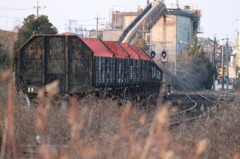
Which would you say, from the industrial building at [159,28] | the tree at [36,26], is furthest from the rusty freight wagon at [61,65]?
the industrial building at [159,28]

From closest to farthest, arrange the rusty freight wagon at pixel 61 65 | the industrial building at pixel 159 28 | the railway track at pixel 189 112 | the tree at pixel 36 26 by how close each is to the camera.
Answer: the railway track at pixel 189 112
the rusty freight wagon at pixel 61 65
the tree at pixel 36 26
the industrial building at pixel 159 28

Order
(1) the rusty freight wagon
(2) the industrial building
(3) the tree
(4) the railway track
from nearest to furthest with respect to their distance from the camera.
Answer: (4) the railway track < (1) the rusty freight wagon < (3) the tree < (2) the industrial building

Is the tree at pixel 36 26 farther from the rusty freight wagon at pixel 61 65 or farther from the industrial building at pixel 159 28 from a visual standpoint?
the industrial building at pixel 159 28

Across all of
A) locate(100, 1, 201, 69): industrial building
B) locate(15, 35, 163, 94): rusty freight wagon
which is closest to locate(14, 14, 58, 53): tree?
locate(15, 35, 163, 94): rusty freight wagon

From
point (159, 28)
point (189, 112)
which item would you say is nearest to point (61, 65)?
point (189, 112)

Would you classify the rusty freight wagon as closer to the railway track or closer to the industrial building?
the railway track

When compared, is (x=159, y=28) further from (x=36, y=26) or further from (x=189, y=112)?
(x=189, y=112)

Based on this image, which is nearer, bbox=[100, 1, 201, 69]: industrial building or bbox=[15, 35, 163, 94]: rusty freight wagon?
bbox=[15, 35, 163, 94]: rusty freight wagon

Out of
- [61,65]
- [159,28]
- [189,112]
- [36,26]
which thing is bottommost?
[189,112]

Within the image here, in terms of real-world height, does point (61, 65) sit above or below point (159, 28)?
below

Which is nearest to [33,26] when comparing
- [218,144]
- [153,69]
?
[153,69]

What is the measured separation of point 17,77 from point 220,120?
28.1 ft

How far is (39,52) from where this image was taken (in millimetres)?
16531

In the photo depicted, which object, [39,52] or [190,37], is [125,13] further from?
[39,52]
